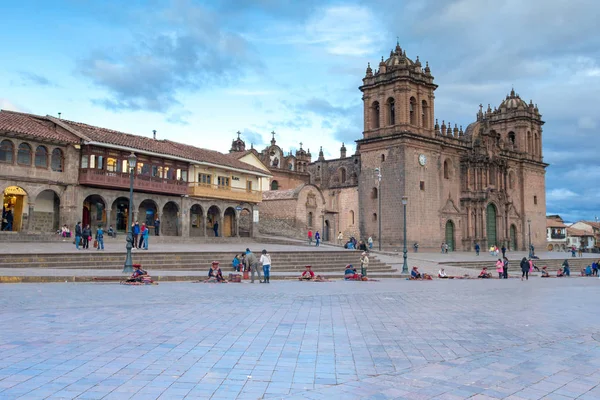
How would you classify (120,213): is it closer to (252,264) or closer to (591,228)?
(252,264)

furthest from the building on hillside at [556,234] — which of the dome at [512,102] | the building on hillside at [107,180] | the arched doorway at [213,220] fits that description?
the arched doorway at [213,220]

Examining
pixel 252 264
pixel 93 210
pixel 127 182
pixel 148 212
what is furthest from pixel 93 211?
pixel 252 264

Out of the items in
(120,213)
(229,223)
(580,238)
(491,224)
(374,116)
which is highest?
(374,116)

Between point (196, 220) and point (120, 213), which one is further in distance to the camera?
point (196, 220)

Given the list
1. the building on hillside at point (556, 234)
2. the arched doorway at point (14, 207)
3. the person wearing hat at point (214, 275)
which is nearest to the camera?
the person wearing hat at point (214, 275)

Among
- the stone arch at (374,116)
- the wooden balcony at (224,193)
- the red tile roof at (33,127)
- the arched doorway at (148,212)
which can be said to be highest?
the stone arch at (374,116)

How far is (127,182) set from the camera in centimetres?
3281

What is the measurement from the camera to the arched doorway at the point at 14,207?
28797 mm

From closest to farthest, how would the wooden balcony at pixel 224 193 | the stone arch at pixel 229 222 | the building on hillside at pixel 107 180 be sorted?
the building on hillside at pixel 107 180
the wooden balcony at pixel 224 193
the stone arch at pixel 229 222

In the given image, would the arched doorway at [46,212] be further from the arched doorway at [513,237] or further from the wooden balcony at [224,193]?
the arched doorway at [513,237]

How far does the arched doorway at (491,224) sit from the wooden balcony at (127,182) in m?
32.3

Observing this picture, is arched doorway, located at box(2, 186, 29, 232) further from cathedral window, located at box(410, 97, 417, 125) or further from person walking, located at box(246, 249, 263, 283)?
cathedral window, located at box(410, 97, 417, 125)

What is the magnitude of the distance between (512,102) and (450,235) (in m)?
22.6

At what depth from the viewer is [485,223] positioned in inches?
2073
